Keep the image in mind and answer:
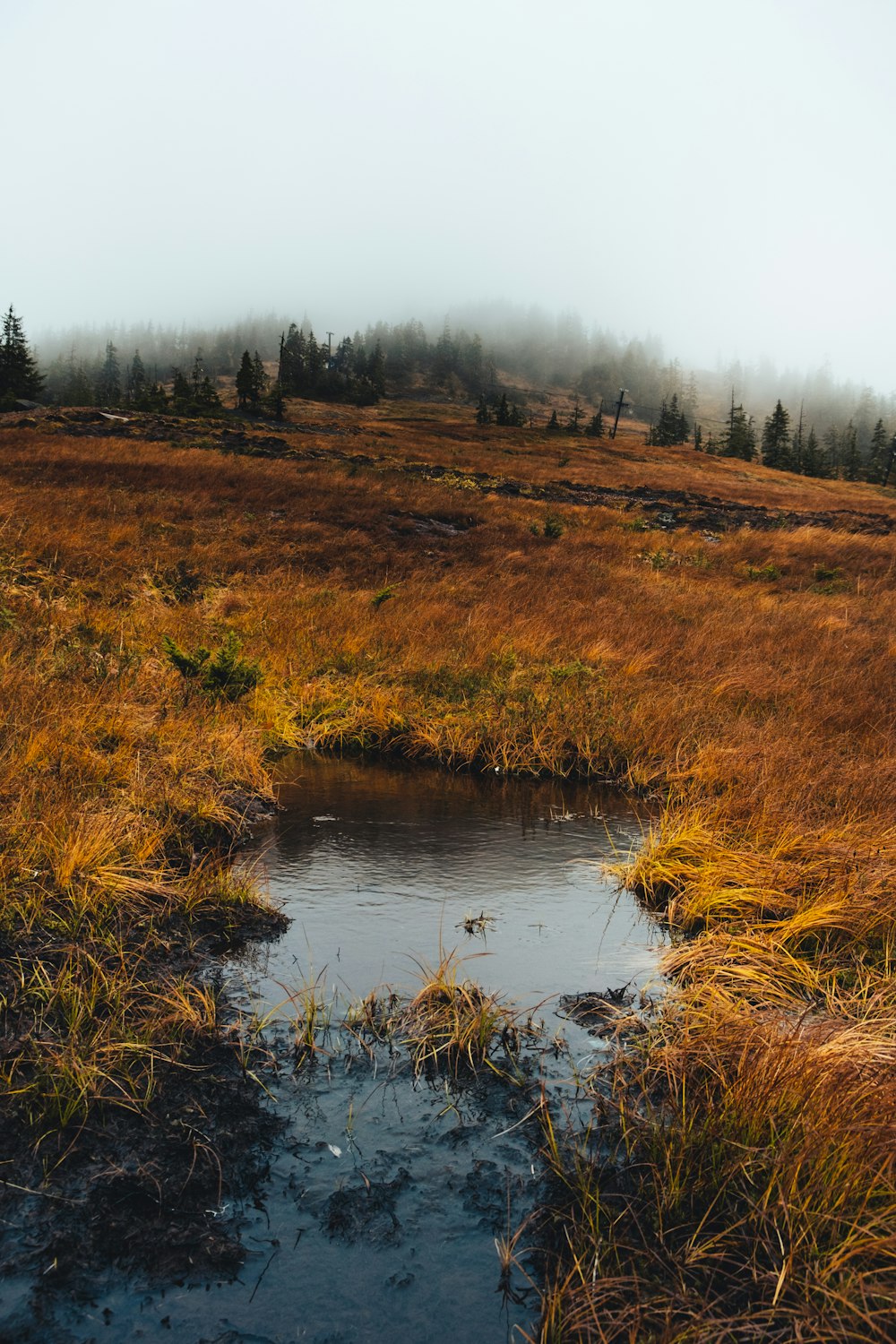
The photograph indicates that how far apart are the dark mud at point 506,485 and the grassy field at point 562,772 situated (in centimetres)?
882

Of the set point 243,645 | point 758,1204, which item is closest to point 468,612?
point 243,645

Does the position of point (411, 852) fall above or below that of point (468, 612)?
below

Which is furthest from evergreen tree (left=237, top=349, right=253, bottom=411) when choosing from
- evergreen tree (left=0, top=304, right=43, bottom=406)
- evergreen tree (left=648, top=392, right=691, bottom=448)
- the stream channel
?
the stream channel

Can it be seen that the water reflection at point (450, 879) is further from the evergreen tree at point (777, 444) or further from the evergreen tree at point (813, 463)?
the evergreen tree at point (777, 444)

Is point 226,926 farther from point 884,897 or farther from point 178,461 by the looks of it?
point 178,461

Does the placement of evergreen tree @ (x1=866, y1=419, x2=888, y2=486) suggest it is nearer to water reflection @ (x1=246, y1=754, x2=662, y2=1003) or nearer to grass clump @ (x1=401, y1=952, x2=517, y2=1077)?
water reflection @ (x1=246, y1=754, x2=662, y2=1003)

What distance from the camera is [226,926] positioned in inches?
196

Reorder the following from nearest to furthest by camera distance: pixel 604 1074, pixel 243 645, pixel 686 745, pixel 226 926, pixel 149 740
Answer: pixel 604 1074
pixel 226 926
pixel 149 740
pixel 686 745
pixel 243 645

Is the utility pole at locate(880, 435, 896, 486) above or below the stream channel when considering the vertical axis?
above

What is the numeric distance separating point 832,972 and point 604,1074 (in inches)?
67.7

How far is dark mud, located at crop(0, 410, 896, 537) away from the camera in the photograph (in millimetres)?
31531

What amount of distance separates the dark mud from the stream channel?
2445 cm

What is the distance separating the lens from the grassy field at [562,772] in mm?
2746

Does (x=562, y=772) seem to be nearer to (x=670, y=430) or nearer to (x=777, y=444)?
(x=777, y=444)
